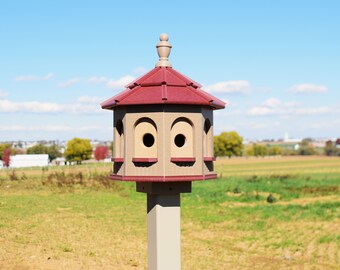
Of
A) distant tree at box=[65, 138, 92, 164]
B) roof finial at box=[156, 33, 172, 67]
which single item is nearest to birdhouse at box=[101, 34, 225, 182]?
roof finial at box=[156, 33, 172, 67]

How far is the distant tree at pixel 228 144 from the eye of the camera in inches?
4299

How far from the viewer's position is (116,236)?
1471 cm

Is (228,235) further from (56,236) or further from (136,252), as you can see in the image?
(56,236)

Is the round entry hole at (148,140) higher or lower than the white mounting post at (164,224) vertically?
higher

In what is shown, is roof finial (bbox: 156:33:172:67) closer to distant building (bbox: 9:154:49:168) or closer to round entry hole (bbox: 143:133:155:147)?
round entry hole (bbox: 143:133:155:147)

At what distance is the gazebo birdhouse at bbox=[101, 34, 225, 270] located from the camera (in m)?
5.98

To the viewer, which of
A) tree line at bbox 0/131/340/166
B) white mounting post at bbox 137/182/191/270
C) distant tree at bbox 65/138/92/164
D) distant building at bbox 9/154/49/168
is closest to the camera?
white mounting post at bbox 137/182/191/270

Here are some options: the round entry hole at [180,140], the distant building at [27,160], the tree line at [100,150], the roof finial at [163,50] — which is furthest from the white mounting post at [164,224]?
the distant building at [27,160]

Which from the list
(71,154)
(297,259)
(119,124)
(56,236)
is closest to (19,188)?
(56,236)

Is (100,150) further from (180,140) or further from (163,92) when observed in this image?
(163,92)

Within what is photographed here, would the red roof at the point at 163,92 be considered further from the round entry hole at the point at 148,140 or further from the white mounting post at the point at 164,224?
the white mounting post at the point at 164,224

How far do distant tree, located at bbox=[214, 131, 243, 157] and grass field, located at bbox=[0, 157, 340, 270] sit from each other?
272 feet

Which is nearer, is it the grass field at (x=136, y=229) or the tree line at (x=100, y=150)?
the grass field at (x=136, y=229)

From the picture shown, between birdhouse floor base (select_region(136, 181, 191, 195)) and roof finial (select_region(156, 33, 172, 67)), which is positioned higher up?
roof finial (select_region(156, 33, 172, 67))
